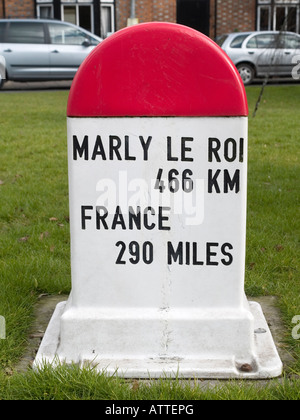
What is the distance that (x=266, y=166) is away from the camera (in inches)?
278

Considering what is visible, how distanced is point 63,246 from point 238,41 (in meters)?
15.5

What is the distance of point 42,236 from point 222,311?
2.11 meters

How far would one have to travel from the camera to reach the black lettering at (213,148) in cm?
279

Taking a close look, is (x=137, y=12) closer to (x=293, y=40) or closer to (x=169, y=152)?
(x=293, y=40)

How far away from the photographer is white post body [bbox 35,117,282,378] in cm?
280

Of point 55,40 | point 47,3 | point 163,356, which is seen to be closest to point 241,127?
point 163,356

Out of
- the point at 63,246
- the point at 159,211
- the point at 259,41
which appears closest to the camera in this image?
the point at 159,211

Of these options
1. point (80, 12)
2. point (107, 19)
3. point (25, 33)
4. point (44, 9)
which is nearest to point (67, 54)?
point (25, 33)

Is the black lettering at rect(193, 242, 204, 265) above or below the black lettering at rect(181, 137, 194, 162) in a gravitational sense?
below

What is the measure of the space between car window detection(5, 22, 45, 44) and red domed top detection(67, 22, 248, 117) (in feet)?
52.7

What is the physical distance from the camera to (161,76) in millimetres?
2734

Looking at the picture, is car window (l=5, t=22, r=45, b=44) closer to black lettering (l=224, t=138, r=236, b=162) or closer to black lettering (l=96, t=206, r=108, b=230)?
black lettering (l=96, t=206, r=108, b=230)

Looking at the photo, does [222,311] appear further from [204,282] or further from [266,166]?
[266,166]

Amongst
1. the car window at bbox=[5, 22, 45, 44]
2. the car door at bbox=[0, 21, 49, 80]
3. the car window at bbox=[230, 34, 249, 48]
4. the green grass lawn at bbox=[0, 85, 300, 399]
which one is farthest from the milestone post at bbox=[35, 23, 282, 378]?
the car window at bbox=[230, 34, 249, 48]
